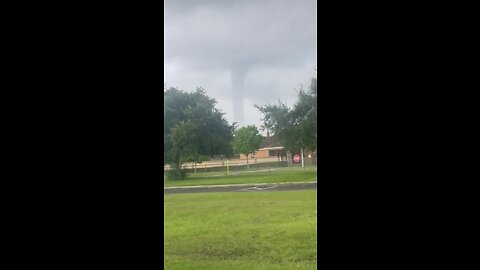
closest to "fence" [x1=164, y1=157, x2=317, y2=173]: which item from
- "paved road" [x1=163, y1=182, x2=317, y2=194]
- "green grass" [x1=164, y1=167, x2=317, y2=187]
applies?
"green grass" [x1=164, y1=167, x2=317, y2=187]

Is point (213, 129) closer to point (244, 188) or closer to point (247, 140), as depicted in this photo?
point (247, 140)

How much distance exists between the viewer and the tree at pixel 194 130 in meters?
3.05

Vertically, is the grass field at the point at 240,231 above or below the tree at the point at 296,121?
below

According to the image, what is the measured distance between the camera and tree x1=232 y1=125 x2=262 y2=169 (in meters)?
3.44

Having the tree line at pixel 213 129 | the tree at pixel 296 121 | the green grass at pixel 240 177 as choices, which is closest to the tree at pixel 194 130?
the tree line at pixel 213 129

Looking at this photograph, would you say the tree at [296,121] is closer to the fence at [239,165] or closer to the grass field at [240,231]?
the fence at [239,165]

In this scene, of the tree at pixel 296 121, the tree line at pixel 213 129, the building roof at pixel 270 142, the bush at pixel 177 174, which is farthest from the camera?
the building roof at pixel 270 142

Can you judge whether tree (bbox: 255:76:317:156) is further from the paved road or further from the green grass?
the paved road

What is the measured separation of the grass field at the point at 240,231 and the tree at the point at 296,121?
448mm
